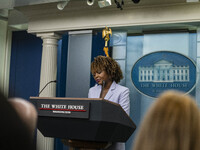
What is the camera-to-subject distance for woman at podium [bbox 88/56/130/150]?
120 inches

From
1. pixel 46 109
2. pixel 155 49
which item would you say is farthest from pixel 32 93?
pixel 46 109

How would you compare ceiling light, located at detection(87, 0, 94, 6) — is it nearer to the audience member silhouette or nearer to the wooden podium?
the wooden podium

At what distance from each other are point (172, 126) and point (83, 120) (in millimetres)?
1534

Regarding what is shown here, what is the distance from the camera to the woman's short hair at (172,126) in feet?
2.60

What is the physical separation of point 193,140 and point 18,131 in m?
0.43

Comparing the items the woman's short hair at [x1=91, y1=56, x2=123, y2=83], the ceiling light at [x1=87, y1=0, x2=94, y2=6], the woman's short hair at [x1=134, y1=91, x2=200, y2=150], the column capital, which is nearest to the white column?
the column capital

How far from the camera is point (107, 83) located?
3271mm

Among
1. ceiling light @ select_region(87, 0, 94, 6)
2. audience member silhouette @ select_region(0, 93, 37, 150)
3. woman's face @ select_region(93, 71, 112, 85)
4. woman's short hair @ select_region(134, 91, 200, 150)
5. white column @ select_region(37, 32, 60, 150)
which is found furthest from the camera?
white column @ select_region(37, 32, 60, 150)

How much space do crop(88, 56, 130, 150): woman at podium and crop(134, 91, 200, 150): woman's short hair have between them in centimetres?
220

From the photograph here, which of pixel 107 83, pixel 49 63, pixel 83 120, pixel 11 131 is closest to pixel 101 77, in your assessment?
pixel 107 83

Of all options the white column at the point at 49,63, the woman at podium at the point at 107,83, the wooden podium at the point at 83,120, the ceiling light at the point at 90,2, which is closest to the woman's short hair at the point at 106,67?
the woman at podium at the point at 107,83

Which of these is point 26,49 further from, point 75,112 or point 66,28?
point 75,112

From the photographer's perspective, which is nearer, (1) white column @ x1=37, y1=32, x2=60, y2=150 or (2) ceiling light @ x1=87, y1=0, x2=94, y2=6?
(2) ceiling light @ x1=87, y1=0, x2=94, y2=6

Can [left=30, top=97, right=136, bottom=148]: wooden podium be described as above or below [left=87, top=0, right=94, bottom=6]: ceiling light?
below
